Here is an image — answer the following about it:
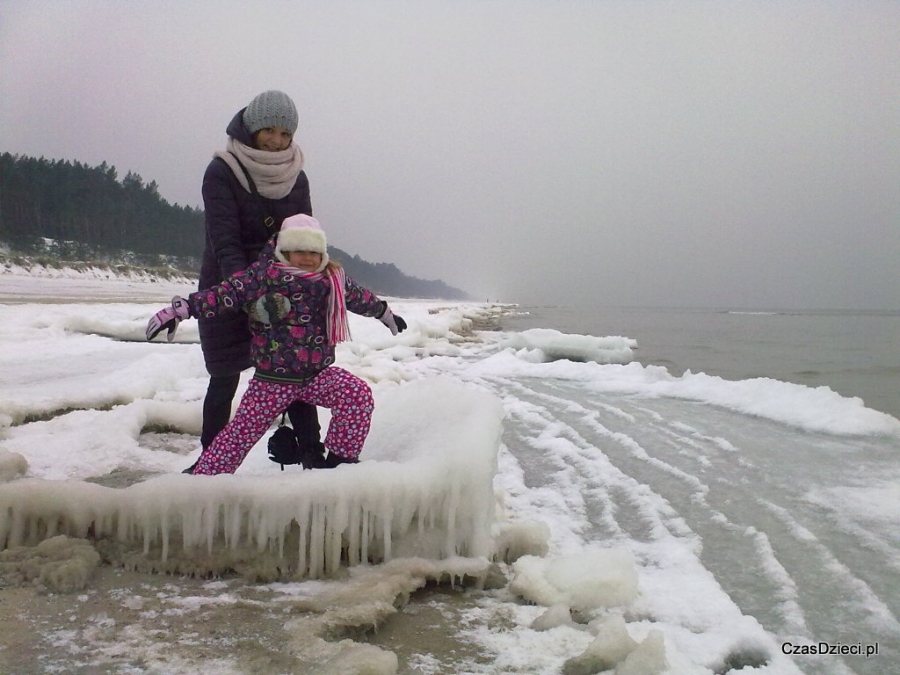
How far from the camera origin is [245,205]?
8.77 feet

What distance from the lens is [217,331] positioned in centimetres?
269

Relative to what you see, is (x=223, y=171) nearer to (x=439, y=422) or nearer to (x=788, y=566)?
(x=439, y=422)

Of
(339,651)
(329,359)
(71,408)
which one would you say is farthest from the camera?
(71,408)

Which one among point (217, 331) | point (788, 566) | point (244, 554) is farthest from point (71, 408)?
point (788, 566)

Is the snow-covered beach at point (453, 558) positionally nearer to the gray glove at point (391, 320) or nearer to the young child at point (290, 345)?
the young child at point (290, 345)

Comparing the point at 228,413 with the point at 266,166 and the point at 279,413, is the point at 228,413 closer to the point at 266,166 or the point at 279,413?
the point at 279,413

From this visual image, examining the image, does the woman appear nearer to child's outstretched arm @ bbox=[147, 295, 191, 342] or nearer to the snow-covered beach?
child's outstretched arm @ bbox=[147, 295, 191, 342]

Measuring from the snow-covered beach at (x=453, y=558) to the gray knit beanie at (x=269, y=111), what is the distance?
58.3 inches

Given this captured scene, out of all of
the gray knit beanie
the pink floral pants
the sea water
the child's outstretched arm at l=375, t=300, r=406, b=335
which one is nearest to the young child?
the pink floral pants

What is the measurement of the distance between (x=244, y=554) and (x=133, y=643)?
0.52 metres

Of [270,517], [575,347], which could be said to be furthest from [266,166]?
[575,347]

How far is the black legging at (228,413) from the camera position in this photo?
2613 mm

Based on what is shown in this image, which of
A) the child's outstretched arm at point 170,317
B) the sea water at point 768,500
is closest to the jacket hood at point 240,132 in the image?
the child's outstretched arm at point 170,317

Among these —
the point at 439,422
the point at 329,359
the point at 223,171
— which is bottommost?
the point at 439,422
